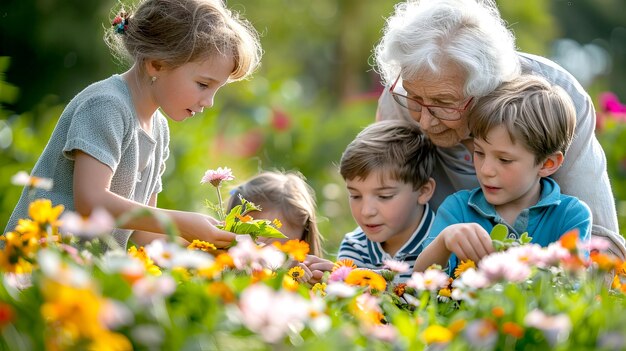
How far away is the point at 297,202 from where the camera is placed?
3.44m

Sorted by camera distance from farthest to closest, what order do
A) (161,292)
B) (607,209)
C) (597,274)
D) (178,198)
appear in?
(178,198) → (607,209) → (597,274) → (161,292)

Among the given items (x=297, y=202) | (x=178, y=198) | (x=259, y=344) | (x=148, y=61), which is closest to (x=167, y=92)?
(x=148, y=61)

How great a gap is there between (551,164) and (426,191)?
57 cm

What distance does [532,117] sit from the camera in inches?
107

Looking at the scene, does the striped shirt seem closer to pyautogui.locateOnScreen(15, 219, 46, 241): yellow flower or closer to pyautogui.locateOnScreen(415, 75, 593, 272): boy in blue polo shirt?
pyautogui.locateOnScreen(415, 75, 593, 272): boy in blue polo shirt

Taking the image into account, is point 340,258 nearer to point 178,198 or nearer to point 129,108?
point 129,108

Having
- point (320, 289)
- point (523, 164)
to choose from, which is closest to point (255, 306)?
point (320, 289)

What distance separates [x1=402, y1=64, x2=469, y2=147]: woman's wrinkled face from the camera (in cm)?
300

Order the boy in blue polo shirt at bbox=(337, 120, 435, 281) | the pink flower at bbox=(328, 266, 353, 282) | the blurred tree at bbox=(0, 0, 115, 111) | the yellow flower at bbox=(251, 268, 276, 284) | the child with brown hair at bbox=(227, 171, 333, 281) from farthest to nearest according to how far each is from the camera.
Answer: the blurred tree at bbox=(0, 0, 115, 111) < the child with brown hair at bbox=(227, 171, 333, 281) < the boy in blue polo shirt at bbox=(337, 120, 435, 281) < the pink flower at bbox=(328, 266, 353, 282) < the yellow flower at bbox=(251, 268, 276, 284)

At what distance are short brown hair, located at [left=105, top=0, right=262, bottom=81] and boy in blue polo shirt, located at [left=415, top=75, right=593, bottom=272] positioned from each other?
2.70 feet

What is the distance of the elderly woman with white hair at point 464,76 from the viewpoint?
118 inches

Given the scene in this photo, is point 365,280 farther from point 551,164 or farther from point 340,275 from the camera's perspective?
point 551,164

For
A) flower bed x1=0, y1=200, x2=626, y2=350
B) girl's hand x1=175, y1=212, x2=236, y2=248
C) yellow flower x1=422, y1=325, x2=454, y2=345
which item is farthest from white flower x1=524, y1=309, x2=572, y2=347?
girl's hand x1=175, y1=212, x2=236, y2=248

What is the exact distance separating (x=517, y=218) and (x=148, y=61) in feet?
4.34
